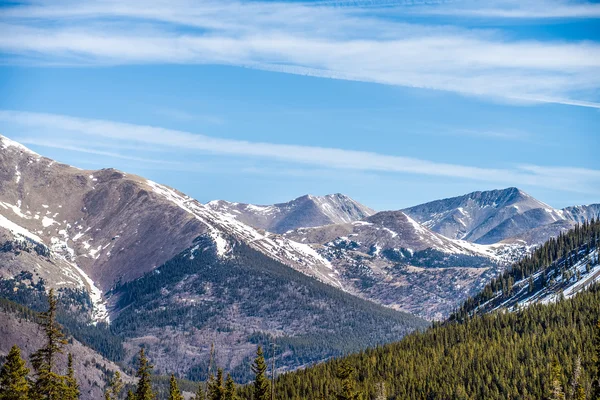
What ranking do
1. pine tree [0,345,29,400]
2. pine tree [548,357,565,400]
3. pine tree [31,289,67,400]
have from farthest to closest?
1. pine tree [548,357,565,400]
2. pine tree [0,345,29,400]
3. pine tree [31,289,67,400]

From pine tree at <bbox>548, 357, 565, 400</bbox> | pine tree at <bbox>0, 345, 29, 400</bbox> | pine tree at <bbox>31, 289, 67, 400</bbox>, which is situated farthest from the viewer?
pine tree at <bbox>548, 357, 565, 400</bbox>

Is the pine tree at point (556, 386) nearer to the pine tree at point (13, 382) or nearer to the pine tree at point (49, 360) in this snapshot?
the pine tree at point (49, 360)

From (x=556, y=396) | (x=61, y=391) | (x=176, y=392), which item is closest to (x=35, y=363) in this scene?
(x=61, y=391)

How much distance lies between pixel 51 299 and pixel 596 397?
292 ft

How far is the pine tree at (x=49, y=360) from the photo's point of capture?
110562mm

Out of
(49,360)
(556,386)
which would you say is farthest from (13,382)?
(556,386)

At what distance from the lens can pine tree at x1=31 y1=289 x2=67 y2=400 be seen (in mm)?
110562

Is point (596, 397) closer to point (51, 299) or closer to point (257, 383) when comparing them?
point (257, 383)

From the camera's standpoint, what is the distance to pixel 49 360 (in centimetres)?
11238

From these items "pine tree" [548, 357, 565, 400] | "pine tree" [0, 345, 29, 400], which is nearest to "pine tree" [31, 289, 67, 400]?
"pine tree" [0, 345, 29, 400]

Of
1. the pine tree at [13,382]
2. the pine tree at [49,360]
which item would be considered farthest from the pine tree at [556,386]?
the pine tree at [13,382]

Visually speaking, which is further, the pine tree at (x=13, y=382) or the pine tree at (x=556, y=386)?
the pine tree at (x=556, y=386)

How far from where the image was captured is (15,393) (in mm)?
111250

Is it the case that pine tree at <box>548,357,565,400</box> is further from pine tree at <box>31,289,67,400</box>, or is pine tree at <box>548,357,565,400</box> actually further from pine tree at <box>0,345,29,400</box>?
pine tree at <box>0,345,29,400</box>
